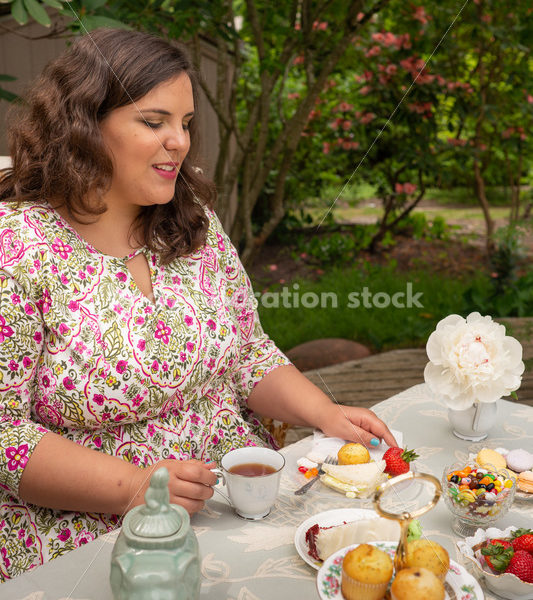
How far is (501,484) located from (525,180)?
18.8 ft

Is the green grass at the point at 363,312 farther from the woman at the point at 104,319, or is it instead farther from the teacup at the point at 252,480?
the teacup at the point at 252,480

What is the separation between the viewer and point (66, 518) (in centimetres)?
134

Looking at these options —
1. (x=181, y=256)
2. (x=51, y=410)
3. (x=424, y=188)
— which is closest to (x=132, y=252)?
(x=181, y=256)

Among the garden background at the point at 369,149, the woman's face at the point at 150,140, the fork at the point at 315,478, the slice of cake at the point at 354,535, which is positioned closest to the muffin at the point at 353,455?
the fork at the point at 315,478

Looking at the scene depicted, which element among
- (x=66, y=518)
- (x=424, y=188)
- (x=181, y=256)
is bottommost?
(x=424, y=188)

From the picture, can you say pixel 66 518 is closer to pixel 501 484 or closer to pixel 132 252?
pixel 132 252

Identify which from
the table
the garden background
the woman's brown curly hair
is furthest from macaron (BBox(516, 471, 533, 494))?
the garden background

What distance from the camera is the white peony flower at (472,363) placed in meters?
1.37

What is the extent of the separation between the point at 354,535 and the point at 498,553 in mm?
204

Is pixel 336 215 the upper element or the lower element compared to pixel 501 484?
lower

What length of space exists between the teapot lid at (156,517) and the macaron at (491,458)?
69 centimetres

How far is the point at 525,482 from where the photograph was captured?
1.22 meters

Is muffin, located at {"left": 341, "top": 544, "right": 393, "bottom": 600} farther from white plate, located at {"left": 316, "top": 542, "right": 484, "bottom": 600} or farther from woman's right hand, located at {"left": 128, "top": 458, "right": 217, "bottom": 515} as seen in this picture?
woman's right hand, located at {"left": 128, "top": 458, "right": 217, "bottom": 515}

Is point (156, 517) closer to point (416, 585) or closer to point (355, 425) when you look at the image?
point (416, 585)
